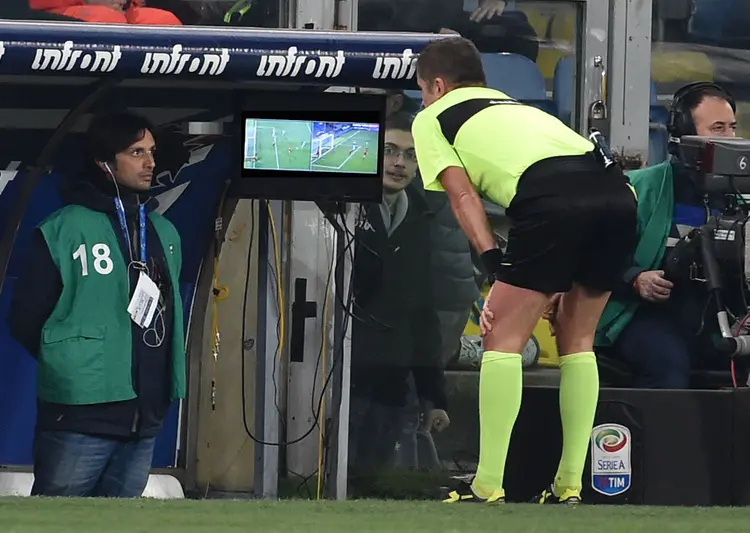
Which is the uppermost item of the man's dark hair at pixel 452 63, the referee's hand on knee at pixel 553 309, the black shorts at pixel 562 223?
the man's dark hair at pixel 452 63

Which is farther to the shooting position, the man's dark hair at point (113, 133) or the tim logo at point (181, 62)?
the man's dark hair at point (113, 133)

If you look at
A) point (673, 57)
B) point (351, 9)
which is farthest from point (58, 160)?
point (673, 57)

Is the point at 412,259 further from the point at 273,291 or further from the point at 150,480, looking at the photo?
the point at 150,480

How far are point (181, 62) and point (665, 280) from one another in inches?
99.5

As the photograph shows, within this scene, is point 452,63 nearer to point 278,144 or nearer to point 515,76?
point 278,144

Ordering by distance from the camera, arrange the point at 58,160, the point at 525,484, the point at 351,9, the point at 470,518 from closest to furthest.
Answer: the point at 470,518, the point at 525,484, the point at 58,160, the point at 351,9

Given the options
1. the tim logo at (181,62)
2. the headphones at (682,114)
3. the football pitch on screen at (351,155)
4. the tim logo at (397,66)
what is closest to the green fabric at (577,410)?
the tim logo at (397,66)

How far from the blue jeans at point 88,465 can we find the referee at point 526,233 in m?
1.60

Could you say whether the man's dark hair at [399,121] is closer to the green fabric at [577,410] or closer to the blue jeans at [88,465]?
the blue jeans at [88,465]

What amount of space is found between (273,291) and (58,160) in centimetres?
103

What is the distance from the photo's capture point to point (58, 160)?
246 inches

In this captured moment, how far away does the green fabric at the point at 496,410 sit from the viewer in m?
4.95

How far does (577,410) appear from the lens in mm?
5109

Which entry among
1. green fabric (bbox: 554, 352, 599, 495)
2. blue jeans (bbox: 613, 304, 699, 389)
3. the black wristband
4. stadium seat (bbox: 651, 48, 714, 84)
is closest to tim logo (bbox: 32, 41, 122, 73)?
the black wristband
